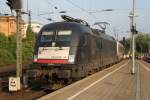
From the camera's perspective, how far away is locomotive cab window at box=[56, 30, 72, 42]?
20234 millimetres

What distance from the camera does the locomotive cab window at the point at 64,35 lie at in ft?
66.4

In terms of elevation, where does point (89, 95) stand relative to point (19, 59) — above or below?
below

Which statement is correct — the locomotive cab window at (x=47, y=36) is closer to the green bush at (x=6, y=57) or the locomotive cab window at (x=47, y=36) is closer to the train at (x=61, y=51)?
the train at (x=61, y=51)

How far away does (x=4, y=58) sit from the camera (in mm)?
48750

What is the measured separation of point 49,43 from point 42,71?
171 cm

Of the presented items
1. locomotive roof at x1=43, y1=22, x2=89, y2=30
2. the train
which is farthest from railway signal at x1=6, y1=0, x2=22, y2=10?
locomotive roof at x1=43, y1=22, x2=89, y2=30

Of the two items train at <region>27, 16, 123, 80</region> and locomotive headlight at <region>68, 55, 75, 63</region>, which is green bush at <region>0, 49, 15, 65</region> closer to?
train at <region>27, 16, 123, 80</region>

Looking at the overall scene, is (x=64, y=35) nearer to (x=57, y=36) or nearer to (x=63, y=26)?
(x=57, y=36)

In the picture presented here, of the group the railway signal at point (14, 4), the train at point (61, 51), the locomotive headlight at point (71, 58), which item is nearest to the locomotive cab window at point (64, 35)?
the train at point (61, 51)

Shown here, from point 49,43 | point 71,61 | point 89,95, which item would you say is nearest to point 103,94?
point 89,95

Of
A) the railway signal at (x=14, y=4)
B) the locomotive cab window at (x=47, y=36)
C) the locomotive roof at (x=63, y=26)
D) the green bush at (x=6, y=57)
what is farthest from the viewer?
the green bush at (x=6, y=57)

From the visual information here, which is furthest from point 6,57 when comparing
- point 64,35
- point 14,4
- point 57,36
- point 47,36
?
point 14,4

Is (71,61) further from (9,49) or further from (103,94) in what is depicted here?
(9,49)

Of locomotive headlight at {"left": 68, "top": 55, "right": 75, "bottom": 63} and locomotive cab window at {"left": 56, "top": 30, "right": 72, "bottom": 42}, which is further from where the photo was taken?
locomotive cab window at {"left": 56, "top": 30, "right": 72, "bottom": 42}
